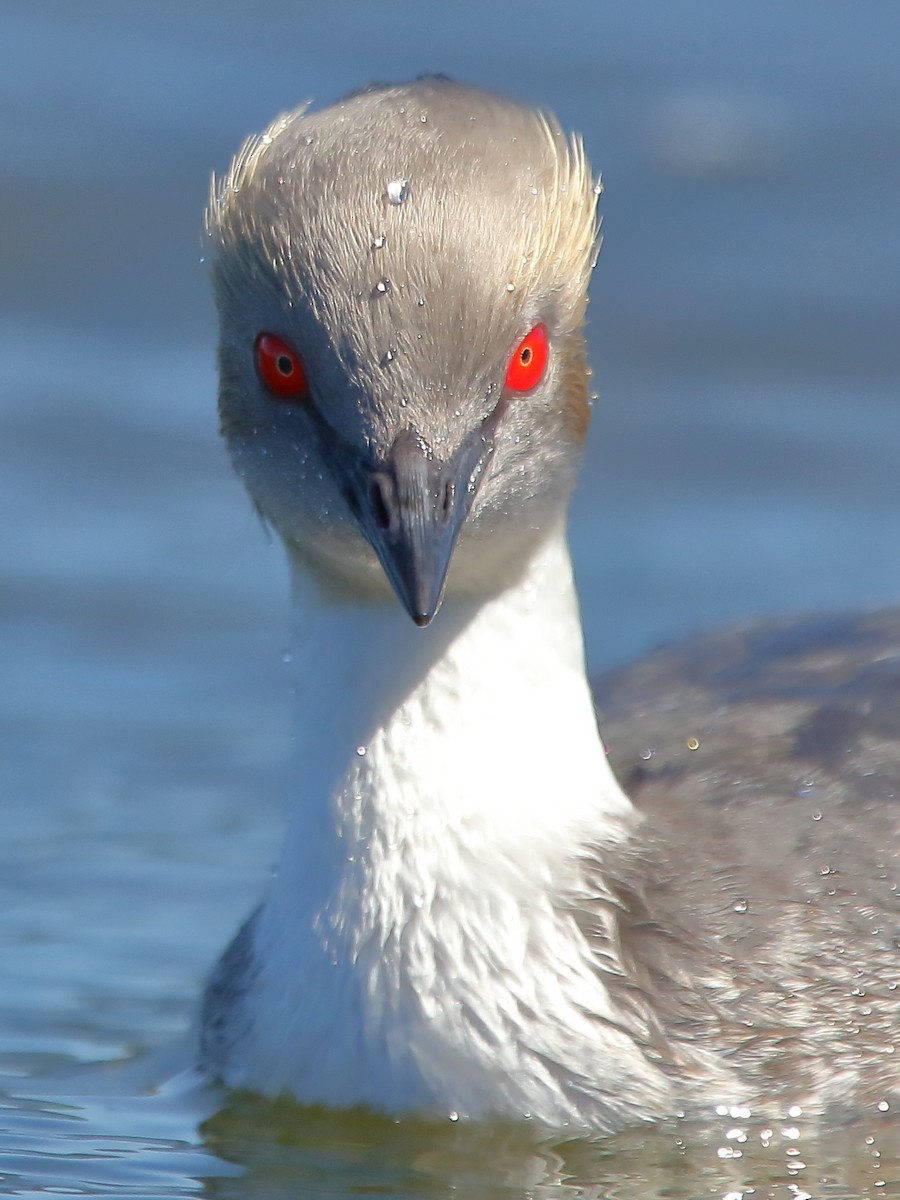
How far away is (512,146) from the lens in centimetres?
545

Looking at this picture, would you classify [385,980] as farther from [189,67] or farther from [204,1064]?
[189,67]

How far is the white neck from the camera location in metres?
5.41

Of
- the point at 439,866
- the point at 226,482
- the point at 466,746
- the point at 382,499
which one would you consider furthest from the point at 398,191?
the point at 226,482

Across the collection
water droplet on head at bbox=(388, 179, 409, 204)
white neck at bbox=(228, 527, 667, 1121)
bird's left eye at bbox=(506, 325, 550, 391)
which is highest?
water droplet on head at bbox=(388, 179, 409, 204)

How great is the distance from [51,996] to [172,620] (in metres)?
2.68

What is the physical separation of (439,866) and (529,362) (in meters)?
1.10

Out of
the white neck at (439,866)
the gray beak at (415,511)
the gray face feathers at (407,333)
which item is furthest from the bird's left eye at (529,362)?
the white neck at (439,866)

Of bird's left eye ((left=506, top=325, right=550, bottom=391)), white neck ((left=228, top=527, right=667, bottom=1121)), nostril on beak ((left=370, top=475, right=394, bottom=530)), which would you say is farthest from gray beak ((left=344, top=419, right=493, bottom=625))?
white neck ((left=228, top=527, right=667, bottom=1121))

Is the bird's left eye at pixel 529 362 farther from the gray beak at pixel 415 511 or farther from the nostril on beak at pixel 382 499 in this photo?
the nostril on beak at pixel 382 499

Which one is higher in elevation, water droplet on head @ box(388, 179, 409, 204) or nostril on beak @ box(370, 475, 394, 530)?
water droplet on head @ box(388, 179, 409, 204)

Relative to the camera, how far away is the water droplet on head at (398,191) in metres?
5.17

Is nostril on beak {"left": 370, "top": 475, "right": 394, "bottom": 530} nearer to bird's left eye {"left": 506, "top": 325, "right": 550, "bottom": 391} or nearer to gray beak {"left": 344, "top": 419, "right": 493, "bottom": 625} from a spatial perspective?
gray beak {"left": 344, "top": 419, "right": 493, "bottom": 625}

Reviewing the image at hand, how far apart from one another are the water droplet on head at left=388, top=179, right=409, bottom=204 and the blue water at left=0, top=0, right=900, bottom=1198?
6.61ft

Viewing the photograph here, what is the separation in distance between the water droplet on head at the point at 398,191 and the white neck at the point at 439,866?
85 cm
